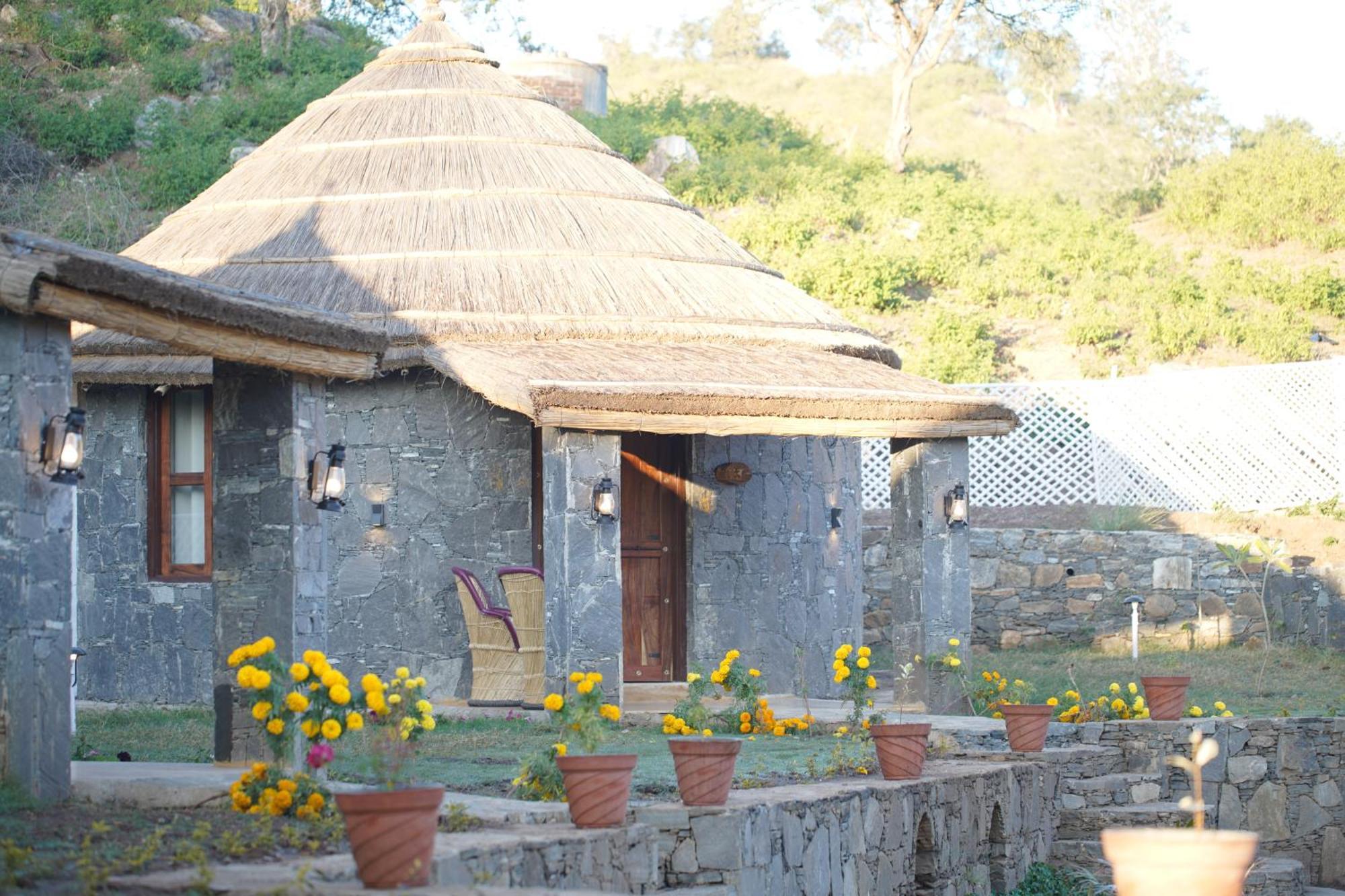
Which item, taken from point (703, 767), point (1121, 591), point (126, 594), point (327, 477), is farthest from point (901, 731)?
point (1121, 591)

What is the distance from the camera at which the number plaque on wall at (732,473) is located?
13766mm

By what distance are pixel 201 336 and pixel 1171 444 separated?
14.3 metres

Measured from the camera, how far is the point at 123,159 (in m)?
26.2

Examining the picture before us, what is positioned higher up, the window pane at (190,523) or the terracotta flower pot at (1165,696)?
the window pane at (190,523)

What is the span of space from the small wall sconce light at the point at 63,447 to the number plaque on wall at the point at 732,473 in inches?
283

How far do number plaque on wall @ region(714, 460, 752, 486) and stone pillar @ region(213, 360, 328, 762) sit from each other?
5.40m

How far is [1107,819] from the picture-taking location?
1119 centimetres

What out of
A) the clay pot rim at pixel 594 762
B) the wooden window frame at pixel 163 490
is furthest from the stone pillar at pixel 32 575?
the wooden window frame at pixel 163 490

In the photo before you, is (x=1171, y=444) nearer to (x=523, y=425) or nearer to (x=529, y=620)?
(x=523, y=425)

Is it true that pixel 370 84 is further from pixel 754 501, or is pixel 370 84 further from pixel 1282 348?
pixel 1282 348

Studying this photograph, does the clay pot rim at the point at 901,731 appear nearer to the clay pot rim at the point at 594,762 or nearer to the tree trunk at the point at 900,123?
the clay pot rim at the point at 594,762

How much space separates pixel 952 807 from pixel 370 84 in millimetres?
9130

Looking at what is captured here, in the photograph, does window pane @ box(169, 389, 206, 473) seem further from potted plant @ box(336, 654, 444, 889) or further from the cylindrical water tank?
the cylindrical water tank

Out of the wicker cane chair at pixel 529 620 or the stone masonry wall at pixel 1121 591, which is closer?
the wicker cane chair at pixel 529 620
